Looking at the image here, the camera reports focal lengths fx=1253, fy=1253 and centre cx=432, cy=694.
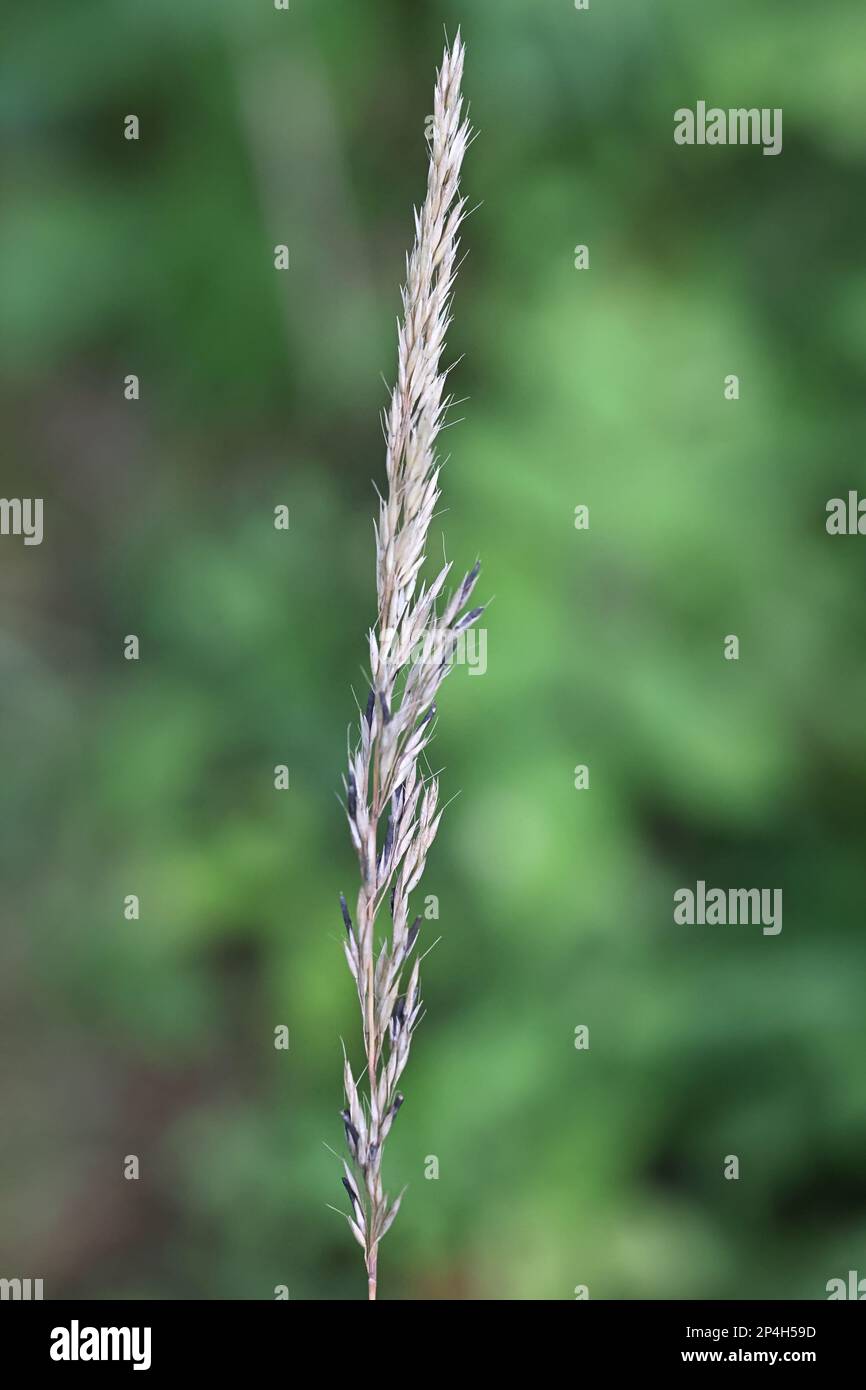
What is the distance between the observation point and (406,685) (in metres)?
1.30

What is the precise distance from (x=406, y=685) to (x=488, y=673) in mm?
2020

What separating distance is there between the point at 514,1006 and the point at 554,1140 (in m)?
0.36

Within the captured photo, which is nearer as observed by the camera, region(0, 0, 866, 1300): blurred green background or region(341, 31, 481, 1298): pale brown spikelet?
region(341, 31, 481, 1298): pale brown spikelet

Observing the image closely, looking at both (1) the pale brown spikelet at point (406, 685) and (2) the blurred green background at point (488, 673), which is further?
(2) the blurred green background at point (488, 673)

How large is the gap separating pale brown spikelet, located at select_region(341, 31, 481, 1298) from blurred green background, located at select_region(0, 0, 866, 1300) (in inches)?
78.3

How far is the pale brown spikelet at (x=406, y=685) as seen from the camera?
4.03 ft

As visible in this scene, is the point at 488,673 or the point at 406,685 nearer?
the point at 406,685

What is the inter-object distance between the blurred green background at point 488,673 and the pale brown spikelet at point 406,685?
1.99 meters

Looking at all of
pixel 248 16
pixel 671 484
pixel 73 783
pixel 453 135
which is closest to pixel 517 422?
pixel 671 484

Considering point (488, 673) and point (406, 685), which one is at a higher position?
point (488, 673)

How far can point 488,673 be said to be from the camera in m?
3.31

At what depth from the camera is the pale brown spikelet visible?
123cm

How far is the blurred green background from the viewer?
10.9 ft

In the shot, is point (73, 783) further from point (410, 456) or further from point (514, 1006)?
point (410, 456)
